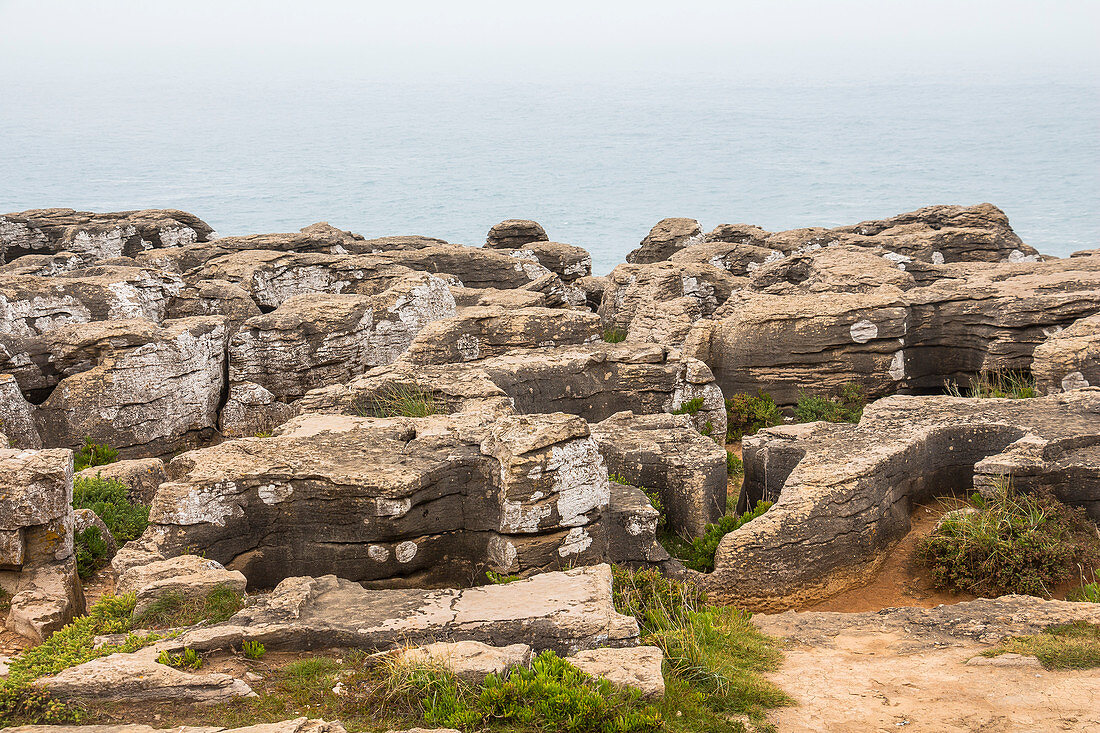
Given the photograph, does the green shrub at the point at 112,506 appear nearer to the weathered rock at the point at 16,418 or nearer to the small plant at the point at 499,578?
the weathered rock at the point at 16,418

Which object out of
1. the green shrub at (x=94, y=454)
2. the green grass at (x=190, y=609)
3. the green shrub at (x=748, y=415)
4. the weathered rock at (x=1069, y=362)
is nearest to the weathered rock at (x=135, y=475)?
the green shrub at (x=94, y=454)

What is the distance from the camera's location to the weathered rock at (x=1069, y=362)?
50.2ft

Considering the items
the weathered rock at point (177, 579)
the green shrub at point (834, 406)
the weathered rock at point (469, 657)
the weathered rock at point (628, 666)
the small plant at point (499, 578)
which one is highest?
the weathered rock at point (469, 657)

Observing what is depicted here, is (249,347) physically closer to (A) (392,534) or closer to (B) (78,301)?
(B) (78,301)

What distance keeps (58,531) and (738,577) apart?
8.41 metres

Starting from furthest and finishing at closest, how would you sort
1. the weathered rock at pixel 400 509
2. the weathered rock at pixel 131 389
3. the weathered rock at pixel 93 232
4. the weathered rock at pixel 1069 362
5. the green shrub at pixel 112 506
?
the weathered rock at pixel 93 232 < the weathered rock at pixel 131 389 < the weathered rock at pixel 1069 362 < the green shrub at pixel 112 506 < the weathered rock at pixel 400 509

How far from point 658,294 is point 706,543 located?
42.0ft

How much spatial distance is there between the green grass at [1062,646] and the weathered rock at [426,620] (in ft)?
12.1

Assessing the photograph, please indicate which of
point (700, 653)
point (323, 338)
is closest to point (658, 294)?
point (323, 338)

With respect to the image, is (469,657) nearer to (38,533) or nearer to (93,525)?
(38,533)

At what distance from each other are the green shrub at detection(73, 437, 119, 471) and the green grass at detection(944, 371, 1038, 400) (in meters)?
15.6

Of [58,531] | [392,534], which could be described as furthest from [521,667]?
[58,531]

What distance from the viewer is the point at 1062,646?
8.18 m

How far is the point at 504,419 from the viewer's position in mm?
11156
